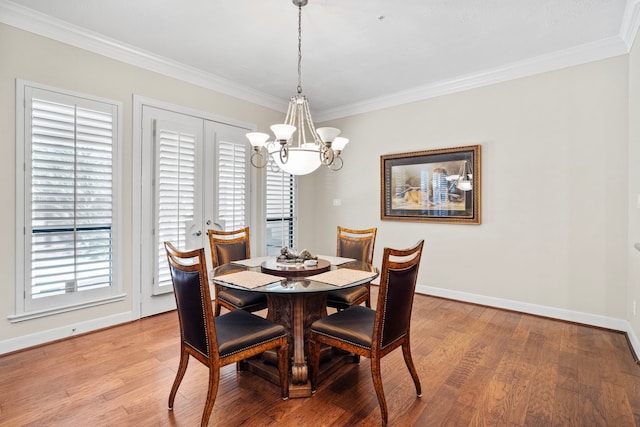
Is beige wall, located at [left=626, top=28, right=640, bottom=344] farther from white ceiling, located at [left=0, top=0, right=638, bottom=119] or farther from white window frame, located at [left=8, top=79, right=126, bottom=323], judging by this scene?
white window frame, located at [left=8, top=79, right=126, bottom=323]

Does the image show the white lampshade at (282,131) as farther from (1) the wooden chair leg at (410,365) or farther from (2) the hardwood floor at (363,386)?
(2) the hardwood floor at (363,386)

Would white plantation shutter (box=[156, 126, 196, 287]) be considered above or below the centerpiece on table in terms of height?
above

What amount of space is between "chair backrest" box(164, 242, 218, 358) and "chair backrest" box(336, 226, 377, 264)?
1.79 m

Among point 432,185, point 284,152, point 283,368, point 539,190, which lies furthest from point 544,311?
point 284,152

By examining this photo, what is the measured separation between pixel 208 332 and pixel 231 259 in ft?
4.64

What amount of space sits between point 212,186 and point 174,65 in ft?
4.53

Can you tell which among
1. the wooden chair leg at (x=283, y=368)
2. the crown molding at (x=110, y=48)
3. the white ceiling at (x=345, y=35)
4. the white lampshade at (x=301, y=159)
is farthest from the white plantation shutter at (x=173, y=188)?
the wooden chair leg at (x=283, y=368)

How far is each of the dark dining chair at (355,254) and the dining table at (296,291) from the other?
227mm

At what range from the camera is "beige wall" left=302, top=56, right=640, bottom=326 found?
313 cm

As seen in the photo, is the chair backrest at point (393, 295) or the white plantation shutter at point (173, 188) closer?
the chair backrest at point (393, 295)

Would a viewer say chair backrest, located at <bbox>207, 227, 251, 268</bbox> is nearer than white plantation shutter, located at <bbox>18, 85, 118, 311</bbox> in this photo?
No

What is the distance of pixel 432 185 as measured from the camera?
422 cm

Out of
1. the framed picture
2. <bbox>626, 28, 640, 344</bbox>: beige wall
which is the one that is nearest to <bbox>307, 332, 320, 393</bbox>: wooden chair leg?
<bbox>626, 28, 640, 344</bbox>: beige wall

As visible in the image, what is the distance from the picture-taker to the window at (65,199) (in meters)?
2.72
